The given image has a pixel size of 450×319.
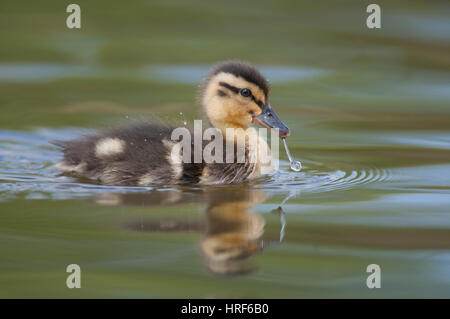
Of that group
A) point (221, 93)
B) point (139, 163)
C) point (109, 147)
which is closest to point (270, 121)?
point (221, 93)

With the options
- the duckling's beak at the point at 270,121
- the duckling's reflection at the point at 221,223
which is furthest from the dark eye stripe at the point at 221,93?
the duckling's reflection at the point at 221,223

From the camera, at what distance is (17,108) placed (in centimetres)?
654

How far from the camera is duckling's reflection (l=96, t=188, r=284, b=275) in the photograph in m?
3.43

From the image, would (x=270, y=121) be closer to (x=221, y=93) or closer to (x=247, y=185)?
(x=221, y=93)

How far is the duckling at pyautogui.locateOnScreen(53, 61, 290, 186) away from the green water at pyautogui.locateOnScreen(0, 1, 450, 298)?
147mm

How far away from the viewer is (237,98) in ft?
16.3

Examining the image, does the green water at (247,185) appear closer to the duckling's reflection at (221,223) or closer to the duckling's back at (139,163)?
the duckling's reflection at (221,223)

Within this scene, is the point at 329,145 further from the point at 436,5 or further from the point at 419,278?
the point at 436,5

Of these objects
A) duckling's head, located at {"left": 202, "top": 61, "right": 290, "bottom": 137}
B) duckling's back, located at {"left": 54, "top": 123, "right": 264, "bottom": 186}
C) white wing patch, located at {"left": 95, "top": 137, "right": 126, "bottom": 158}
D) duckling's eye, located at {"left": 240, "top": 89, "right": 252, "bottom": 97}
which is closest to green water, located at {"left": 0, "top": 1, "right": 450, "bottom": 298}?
duckling's back, located at {"left": 54, "top": 123, "right": 264, "bottom": 186}

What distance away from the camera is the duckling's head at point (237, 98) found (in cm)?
491

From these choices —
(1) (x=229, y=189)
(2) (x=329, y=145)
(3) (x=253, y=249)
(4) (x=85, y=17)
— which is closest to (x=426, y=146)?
(2) (x=329, y=145)

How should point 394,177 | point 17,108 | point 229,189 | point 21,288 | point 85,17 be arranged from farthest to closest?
point 85,17 < point 17,108 < point 394,177 < point 229,189 < point 21,288

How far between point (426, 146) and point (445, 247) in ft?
6.94

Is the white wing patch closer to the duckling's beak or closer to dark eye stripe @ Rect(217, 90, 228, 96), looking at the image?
dark eye stripe @ Rect(217, 90, 228, 96)
